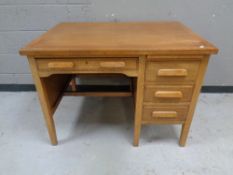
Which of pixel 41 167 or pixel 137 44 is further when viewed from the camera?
pixel 41 167

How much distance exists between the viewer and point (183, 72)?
1.00 meters

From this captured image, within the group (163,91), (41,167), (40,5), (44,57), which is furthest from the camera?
(40,5)

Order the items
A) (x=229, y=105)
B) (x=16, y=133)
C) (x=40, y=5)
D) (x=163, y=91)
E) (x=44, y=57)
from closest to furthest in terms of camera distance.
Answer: (x=44, y=57), (x=163, y=91), (x=16, y=133), (x=40, y=5), (x=229, y=105)

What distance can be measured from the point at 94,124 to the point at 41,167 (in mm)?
525

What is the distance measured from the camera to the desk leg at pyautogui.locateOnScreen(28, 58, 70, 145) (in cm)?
105

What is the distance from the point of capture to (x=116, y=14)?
1595mm

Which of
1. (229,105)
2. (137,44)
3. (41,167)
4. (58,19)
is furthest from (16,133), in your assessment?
(229,105)

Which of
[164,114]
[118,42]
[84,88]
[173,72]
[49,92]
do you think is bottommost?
[84,88]

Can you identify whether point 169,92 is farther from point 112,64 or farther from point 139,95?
point 112,64

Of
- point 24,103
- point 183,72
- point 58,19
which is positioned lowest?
point 24,103

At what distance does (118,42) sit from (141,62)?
0.18m

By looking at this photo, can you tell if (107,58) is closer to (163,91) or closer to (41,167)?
(163,91)

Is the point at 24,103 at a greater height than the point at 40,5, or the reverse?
the point at 40,5

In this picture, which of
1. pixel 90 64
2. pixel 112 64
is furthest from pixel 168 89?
pixel 90 64
